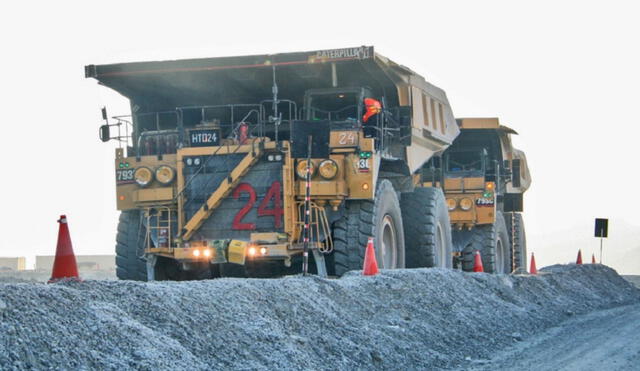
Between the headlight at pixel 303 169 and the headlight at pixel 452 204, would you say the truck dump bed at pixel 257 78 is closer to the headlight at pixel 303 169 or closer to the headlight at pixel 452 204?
the headlight at pixel 303 169

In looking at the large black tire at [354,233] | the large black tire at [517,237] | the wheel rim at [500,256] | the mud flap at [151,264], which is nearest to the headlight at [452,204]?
the wheel rim at [500,256]

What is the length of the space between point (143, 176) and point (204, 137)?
107cm

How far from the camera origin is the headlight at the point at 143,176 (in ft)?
47.7

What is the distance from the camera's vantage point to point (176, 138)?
597 inches

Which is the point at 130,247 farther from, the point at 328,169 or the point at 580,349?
the point at 580,349

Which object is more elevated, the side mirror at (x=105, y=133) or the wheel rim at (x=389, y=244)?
the side mirror at (x=105, y=133)

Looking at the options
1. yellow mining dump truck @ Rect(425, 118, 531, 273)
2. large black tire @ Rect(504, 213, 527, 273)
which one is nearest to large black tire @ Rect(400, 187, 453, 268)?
yellow mining dump truck @ Rect(425, 118, 531, 273)

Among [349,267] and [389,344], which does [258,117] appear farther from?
→ [389,344]

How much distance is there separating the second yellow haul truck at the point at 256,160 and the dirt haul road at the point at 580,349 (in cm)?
318

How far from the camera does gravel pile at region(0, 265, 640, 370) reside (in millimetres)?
6414

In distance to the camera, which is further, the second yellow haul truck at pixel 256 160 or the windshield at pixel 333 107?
the windshield at pixel 333 107

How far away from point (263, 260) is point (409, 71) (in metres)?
4.22

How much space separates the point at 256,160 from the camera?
1420 cm

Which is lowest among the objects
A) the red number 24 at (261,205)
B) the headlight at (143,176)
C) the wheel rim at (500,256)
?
the wheel rim at (500,256)
